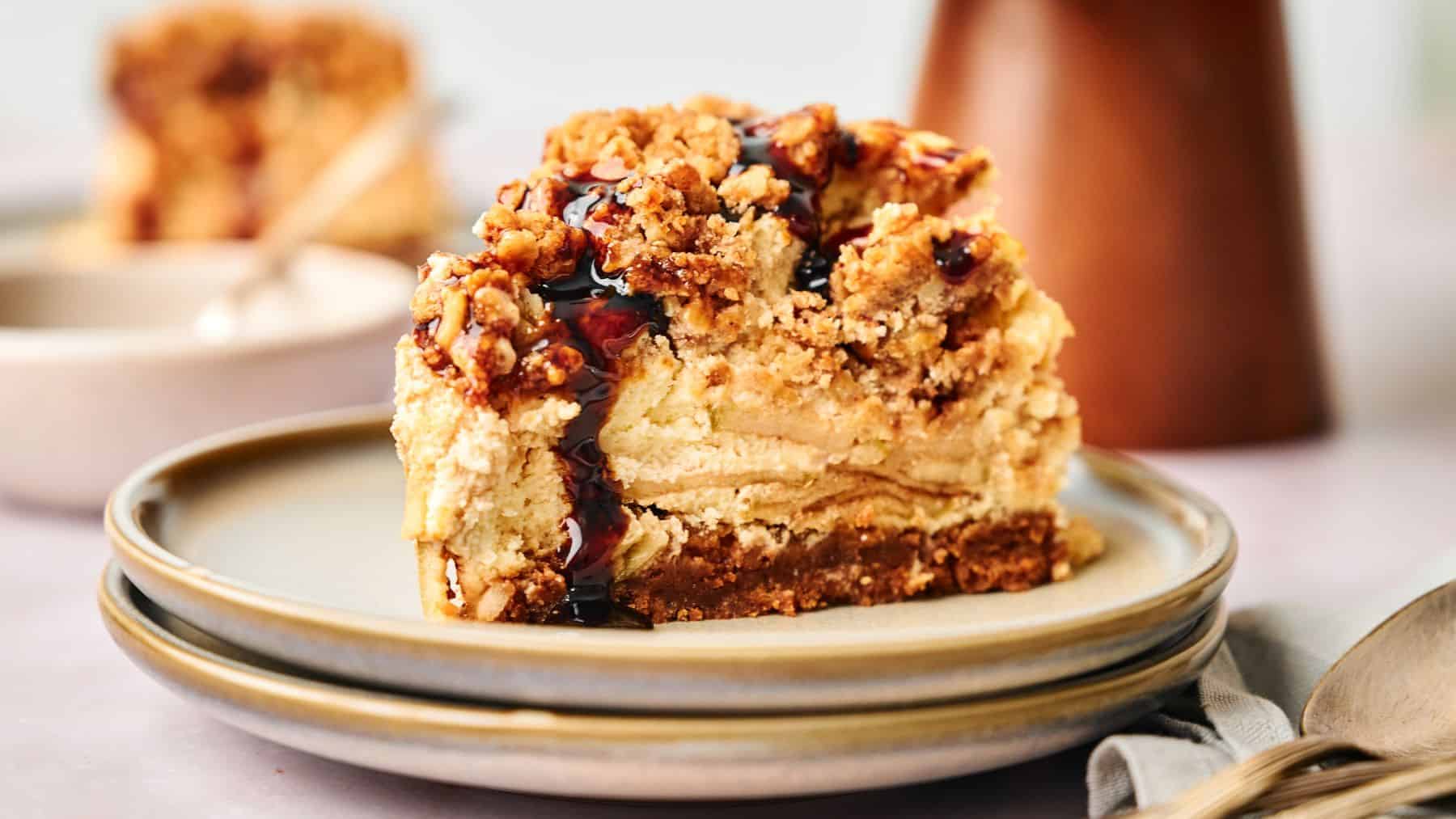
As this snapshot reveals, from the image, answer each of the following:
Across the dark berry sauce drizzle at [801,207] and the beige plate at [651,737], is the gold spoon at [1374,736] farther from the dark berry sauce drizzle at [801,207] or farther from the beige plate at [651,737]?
the dark berry sauce drizzle at [801,207]

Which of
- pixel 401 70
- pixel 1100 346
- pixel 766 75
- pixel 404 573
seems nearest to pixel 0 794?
pixel 404 573

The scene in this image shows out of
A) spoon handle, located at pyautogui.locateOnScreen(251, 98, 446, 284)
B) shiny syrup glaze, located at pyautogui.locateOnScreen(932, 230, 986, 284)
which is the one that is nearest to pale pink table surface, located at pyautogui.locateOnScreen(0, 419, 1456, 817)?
shiny syrup glaze, located at pyautogui.locateOnScreen(932, 230, 986, 284)

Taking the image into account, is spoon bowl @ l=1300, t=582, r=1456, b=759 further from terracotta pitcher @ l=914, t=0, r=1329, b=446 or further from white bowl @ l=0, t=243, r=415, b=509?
white bowl @ l=0, t=243, r=415, b=509

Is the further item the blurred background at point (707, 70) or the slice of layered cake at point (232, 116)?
the blurred background at point (707, 70)

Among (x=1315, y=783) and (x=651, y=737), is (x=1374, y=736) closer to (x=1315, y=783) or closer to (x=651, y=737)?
(x=1315, y=783)

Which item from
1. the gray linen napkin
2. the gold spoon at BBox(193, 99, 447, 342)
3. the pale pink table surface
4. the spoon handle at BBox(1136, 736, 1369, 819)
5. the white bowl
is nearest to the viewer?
the spoon handle at BBox(1136, 736, 1369, 819)

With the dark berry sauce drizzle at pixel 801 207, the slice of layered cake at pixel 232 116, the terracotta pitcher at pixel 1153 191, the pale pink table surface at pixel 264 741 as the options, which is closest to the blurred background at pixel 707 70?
the slice of layered cake at pixel 232 116

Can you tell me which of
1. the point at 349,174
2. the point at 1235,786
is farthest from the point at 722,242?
the point at 349,174
